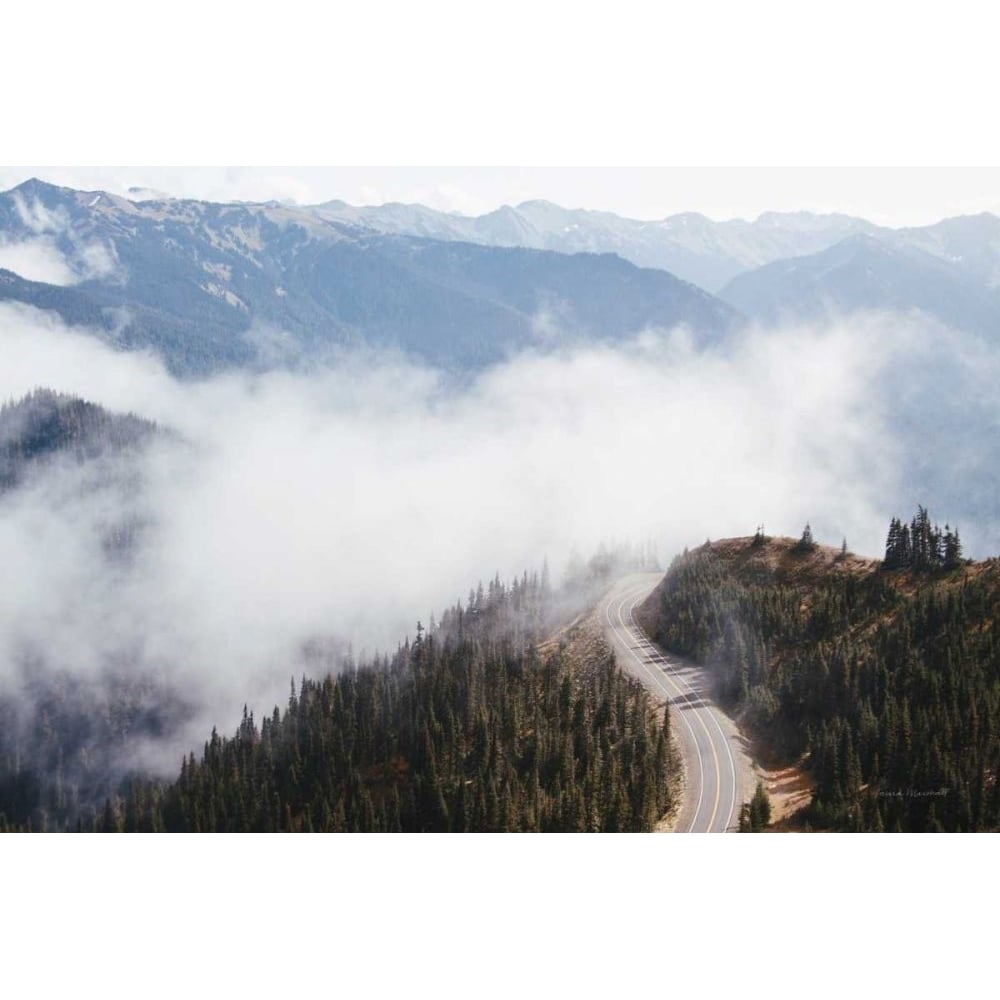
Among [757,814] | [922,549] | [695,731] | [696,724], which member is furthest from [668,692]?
[922,549]

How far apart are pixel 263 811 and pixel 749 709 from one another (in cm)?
4383

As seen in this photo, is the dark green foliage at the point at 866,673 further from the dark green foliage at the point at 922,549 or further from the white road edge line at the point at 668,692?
the white road edge line at the point at 668,692

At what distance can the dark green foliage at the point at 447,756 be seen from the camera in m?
54.2

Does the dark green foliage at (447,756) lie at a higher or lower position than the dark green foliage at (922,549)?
lower

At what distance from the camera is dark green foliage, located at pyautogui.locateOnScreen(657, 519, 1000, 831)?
4688 centimetres

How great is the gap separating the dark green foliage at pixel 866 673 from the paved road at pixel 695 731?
2.51 m

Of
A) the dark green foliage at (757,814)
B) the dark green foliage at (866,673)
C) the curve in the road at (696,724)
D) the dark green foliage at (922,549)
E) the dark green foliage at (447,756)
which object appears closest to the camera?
the dark green foliage at (866,673)

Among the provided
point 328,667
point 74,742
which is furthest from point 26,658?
point 328,667

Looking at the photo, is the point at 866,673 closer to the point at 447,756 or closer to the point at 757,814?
the point at 757,814

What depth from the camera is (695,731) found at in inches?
2589

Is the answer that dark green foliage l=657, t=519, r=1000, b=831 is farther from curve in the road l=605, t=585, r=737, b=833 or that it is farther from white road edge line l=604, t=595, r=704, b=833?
white road edge line l=604, t=595, r=704, b=833

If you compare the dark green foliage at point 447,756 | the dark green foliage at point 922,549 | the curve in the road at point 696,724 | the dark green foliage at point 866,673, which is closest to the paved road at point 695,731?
the curve in the road at point 696,724

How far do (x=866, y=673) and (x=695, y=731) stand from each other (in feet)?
46.6

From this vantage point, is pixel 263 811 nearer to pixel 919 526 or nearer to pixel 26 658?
pixel 919 526
